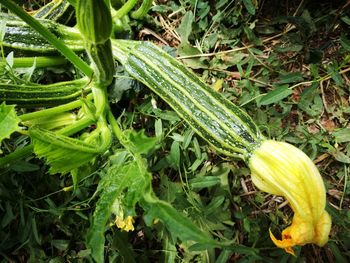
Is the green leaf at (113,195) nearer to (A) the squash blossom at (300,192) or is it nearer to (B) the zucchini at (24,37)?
(A) the squash blossom at (300,192)

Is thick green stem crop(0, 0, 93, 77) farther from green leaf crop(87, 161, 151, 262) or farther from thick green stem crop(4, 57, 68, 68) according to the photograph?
green leaf crop(87, 161, 151, 262)

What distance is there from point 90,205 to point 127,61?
61 centimetres

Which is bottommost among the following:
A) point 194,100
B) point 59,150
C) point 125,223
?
point 125,223

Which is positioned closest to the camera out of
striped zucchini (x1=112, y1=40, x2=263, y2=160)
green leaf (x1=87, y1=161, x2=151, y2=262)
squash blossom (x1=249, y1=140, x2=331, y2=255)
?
green leaf (x1=87, y1=161, x2=151, y2=262)

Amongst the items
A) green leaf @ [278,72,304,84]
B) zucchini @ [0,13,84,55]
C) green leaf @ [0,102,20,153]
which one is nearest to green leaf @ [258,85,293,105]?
green leaf @ [278,72,304,84]

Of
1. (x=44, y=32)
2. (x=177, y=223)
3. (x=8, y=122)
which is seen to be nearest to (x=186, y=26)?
(x=44, y=32)

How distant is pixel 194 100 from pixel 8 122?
26.7 inches

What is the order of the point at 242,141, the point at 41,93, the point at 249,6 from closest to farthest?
the point at 242,141
the point at 41,93
the point at 249,6

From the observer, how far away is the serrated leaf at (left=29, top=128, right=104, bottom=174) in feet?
3.97

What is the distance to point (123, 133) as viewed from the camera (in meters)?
1.70

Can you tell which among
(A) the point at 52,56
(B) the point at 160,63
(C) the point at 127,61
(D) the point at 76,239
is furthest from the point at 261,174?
(A) the point at 52,56

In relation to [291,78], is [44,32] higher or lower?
higher

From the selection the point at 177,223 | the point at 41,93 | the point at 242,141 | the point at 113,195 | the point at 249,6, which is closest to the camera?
the point at 177,223

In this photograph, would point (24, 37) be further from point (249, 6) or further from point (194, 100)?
point (249, 6)
